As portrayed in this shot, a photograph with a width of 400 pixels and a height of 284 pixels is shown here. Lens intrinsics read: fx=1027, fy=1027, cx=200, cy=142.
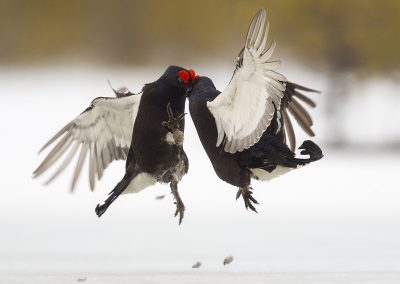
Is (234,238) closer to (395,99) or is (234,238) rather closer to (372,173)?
(372,173)

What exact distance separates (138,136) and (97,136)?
0.53 m

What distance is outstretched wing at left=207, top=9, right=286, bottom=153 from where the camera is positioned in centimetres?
375

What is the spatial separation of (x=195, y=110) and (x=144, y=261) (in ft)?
2.13

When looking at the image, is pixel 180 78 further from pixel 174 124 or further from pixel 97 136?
pixel 97 136

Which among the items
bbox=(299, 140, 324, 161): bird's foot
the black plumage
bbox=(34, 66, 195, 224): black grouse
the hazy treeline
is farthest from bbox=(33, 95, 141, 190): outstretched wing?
the hazy treeline

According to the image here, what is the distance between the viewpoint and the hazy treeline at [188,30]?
29.2 feet

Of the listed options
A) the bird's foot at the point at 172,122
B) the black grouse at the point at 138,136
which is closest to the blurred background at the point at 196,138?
the black grouse at the point at 138,136

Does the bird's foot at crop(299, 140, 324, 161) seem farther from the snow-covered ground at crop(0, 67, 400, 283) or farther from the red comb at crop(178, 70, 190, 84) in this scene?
the red comb at crop(178, 70, 190, 84)

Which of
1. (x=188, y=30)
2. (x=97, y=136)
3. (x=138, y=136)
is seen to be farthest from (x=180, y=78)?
(x=188, y=30)

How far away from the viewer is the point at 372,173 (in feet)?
22.6

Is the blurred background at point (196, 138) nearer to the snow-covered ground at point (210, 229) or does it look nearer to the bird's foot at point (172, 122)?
the snow-covered ground at point (210, 229)

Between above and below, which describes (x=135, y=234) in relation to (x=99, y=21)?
below

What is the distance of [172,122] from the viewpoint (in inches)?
167

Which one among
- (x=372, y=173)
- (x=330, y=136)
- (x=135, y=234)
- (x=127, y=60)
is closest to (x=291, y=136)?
(x=135, y=234)
